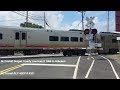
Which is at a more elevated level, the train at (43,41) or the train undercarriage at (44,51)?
the train at (43,41)

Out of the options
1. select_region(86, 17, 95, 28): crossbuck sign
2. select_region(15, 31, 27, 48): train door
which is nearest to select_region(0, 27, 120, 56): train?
select_region(15, 31, 27, 48): train door

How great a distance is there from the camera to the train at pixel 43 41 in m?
36.2

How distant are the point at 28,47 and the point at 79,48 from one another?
8422 millimetres

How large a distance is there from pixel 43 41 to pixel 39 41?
674 mm

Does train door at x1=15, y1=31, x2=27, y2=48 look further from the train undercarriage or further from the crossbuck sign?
the crossbuck sign

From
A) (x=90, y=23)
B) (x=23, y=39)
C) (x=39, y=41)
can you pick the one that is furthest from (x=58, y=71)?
(x=39, y=41)

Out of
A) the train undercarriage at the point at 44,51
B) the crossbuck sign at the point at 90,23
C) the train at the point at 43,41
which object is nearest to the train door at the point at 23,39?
the train at the point at 43,41

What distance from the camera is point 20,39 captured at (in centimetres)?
3744

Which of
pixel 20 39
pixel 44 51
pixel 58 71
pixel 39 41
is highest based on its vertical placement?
pixel 20 39

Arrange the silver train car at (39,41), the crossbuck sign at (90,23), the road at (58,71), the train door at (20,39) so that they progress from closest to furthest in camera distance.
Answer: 1. the road at (58,71)
2. the crossbuck sign at (90,23)
3. the silver train car at (39,41)
4. the train door at (20,39)

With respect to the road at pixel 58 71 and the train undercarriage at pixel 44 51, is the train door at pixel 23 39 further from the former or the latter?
the road at pixel 58 71

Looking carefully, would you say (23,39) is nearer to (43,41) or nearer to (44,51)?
(43,41)

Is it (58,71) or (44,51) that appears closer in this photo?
(58,71)
